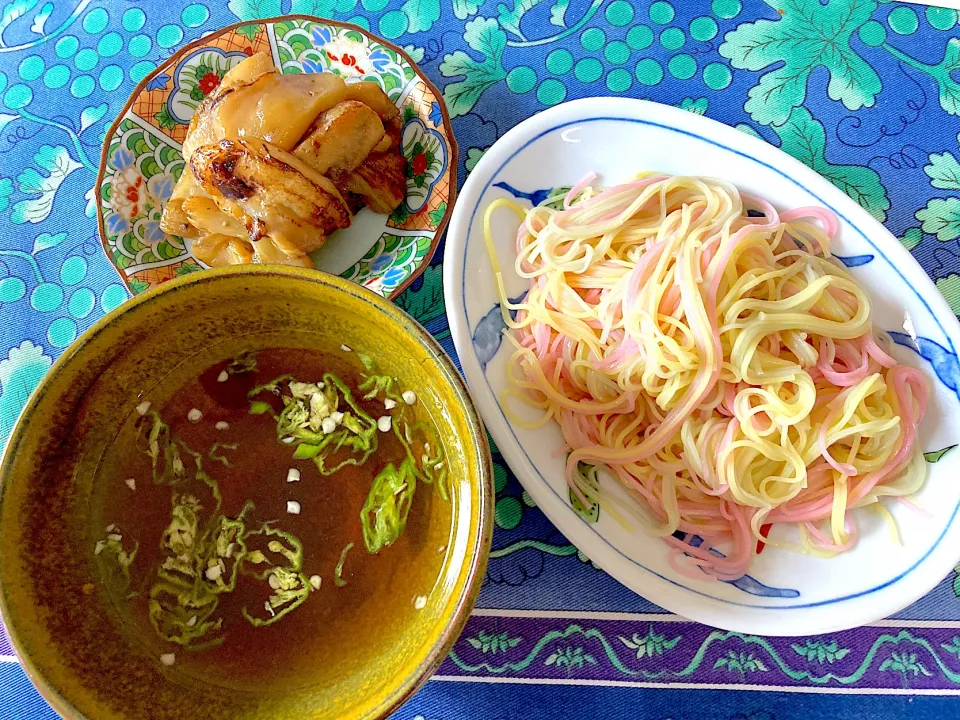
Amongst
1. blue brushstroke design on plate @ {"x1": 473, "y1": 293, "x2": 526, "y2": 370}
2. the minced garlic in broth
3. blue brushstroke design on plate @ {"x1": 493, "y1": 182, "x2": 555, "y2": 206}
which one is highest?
blue brushstroke design on plate @ {"x1": 493, "y1": 182, "x2": 555, "y2": 206}

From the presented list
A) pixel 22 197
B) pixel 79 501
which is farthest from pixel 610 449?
pixel 22 197

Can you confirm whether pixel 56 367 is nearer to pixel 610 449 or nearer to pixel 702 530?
pixel 610 449

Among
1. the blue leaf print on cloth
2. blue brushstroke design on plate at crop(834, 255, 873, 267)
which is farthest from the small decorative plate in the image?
blue brushstroke design on plate at crop(834, 255, 873, 267)

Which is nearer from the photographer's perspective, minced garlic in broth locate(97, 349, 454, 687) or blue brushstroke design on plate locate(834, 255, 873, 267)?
minced garlic in broth locate(97, 349, 454, 687)

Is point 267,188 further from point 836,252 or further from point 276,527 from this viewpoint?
point 836,252

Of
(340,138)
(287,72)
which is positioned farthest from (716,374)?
(287,72)

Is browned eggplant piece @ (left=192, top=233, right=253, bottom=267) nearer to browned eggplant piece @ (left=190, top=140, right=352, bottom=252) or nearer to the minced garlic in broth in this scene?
browned eggplant piece @ (left=190, top=140, right=352, bottom=252)
